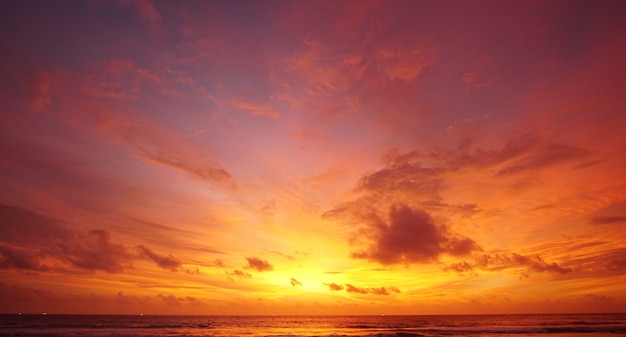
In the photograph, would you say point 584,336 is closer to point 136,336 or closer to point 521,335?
point 521,335

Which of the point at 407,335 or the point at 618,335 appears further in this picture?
the point at 407,335

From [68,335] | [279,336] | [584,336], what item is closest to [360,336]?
[279,336]

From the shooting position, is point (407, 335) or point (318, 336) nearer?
point (318, 336)

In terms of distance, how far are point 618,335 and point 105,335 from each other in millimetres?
79915

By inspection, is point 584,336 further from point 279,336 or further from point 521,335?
point 279,336

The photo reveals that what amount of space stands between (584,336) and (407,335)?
26.3 meters

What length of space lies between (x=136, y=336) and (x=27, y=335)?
49.2 ft

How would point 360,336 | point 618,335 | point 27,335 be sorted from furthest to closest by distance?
point 360,336 → point 618,335 → point 27,335

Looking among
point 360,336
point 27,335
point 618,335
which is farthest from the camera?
point 360,336

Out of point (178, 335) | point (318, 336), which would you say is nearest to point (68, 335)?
point (178, 335)

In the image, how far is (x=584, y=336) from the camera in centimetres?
5403

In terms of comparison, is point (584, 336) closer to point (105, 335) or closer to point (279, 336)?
point (279, 336)

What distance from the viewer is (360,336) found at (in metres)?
59.6

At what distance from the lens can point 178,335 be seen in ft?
193
